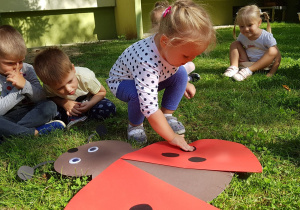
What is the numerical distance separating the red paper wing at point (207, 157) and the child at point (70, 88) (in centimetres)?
85

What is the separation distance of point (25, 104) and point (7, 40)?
58cm

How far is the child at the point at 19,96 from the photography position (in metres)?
2.14

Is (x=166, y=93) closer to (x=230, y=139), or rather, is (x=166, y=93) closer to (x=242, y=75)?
(x=230, y=139)

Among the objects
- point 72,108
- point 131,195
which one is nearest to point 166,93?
point 72,108

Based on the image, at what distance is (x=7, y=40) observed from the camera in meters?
2.13

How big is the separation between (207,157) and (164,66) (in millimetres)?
623

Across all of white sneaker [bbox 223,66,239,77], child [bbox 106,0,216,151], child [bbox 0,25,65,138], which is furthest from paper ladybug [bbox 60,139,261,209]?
white sneaker [bbox 223,66,239,77]

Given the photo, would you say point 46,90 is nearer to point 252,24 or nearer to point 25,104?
point 25,104

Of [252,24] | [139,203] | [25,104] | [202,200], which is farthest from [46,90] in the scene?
[252,24]

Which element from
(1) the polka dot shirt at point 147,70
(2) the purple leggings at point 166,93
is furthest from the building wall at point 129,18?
(1) the polka dot shirt at point 147,70

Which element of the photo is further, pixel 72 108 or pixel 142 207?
pixel 72 108

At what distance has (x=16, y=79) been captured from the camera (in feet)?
7.25

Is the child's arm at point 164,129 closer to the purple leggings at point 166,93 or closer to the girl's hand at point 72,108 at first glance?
the purple leggings at point 166,93

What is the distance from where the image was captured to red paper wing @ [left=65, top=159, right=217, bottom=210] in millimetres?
Answer: 1253
